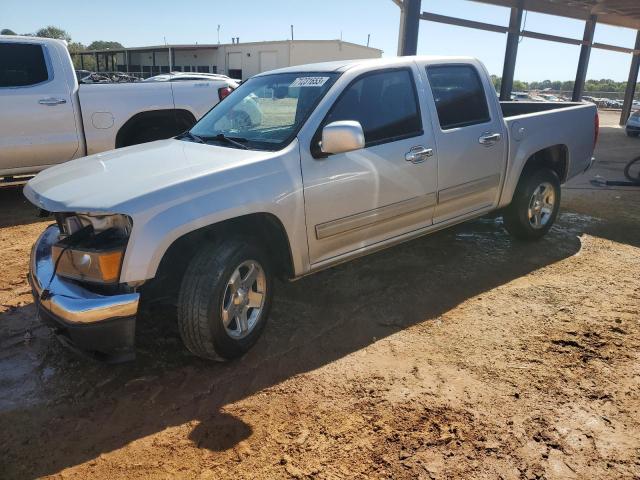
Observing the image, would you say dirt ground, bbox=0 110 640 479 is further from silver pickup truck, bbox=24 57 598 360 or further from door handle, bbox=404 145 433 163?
door handle, bbox=404 145 433 163

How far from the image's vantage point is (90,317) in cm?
261

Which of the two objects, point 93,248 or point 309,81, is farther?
point 309,81

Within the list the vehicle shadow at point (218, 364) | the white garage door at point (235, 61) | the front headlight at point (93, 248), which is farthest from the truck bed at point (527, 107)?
the white garage door at point (235, 61)

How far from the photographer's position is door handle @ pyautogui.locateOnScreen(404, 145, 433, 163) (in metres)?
3.89

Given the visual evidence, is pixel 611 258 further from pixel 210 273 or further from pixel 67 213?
pixel 67 213

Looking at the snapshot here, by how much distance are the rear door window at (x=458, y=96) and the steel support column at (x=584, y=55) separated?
1369 cm

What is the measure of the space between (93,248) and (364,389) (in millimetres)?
1666

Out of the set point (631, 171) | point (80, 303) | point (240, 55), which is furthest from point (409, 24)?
point (240, 55)

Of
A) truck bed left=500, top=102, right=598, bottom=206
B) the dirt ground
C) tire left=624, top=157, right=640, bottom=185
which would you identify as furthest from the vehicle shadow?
tire left=624, top=157, right=640, bottom=185

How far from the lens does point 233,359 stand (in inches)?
124

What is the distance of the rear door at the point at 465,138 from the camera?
13.9 ft

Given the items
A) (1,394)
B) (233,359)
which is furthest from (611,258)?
(1,394)

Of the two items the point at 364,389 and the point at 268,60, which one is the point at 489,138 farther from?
the point at 268,60

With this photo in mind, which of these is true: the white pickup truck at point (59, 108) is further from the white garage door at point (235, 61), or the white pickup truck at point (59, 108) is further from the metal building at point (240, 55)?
the white garage door at point (235, 61)
